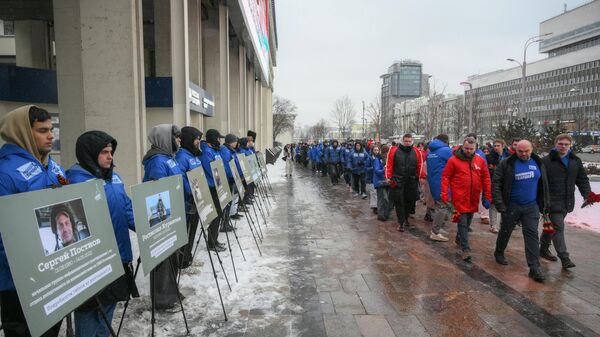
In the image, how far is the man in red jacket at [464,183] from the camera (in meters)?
6.83

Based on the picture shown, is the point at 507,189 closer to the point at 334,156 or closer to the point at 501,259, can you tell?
the point at 501,259

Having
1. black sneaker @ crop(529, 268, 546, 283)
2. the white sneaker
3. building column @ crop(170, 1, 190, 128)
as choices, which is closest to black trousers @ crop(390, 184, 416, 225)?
the white sneaker

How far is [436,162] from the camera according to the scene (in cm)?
836

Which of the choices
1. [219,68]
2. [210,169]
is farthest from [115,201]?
[219,68]

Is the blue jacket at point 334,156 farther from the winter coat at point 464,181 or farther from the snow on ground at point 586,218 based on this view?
the winter coat at point 464,181

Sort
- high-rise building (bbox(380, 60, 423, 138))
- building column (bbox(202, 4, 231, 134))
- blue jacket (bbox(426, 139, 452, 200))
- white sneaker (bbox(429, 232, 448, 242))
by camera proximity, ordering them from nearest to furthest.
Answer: white sneaker (bbox(429, 232, 448, 242))
blue jacket (bbox(426, 139, 452, 200))
building column (bbox(202, 4, 231, 134))
high-rise building (bbox(380, 60, 423, 138))

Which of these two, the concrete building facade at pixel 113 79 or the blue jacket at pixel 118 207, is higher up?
the concrete building facade at pixel 113 79

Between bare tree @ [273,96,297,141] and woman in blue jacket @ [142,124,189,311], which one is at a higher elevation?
bare tree @ [273,96,297,141]

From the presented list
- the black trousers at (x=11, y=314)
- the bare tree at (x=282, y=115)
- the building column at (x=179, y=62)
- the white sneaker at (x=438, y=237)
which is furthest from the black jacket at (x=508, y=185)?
the bare tree at (x=282, y=115)

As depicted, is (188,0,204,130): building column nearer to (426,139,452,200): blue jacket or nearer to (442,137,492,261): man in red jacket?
(426,139,452,200): blue jacket

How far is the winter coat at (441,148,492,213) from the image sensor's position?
22.5 feet

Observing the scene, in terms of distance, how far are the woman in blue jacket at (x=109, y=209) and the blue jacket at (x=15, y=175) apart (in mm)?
313

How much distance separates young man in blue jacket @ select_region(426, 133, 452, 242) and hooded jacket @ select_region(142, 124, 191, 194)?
5.26m

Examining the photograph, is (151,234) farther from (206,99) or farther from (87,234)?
(206,99)
